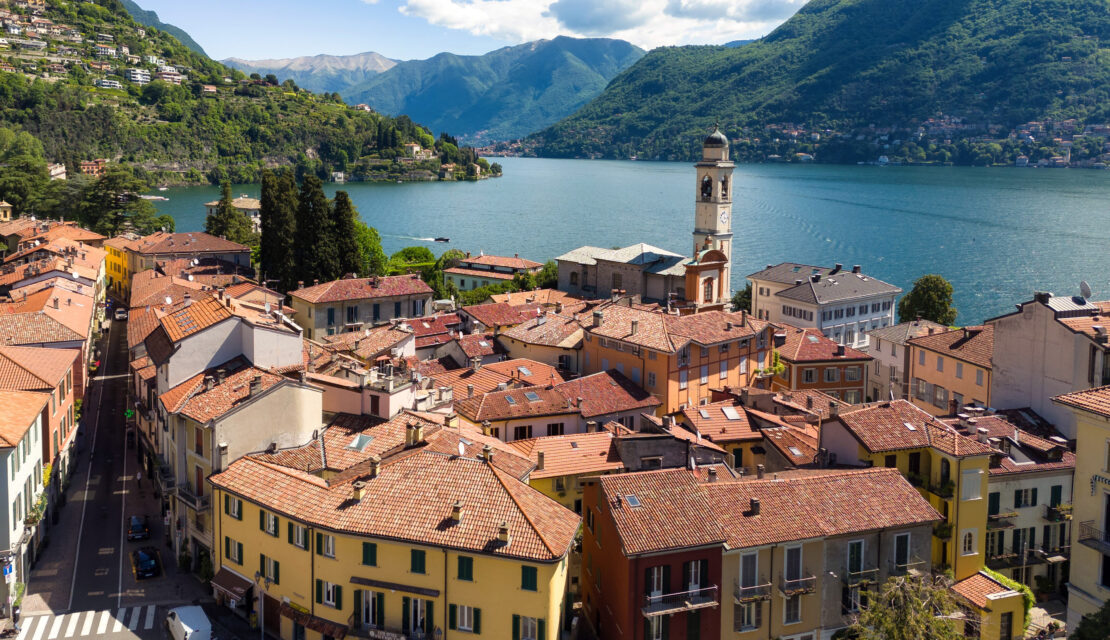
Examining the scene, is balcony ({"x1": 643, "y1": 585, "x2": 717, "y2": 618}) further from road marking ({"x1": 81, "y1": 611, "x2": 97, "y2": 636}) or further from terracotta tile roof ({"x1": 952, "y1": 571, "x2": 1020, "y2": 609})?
road marking ({"x1": 81, "y1": 611, "x2": 97, "y2": 636})

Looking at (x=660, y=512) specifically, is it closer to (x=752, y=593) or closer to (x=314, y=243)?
(x=752, y=593)

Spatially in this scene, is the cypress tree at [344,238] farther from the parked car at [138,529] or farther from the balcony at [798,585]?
the balcony at [798,585]

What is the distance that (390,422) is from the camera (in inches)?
1057

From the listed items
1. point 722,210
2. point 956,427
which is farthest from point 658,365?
point 722,210

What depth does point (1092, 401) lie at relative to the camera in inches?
831

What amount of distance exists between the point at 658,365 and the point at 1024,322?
40.6ft

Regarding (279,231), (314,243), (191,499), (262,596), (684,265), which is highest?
(279,231)

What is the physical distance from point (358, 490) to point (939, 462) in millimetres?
14161

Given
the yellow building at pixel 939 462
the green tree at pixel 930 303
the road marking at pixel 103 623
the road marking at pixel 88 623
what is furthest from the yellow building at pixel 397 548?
the green tree at pixel 930 303

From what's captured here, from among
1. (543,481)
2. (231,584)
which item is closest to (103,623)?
(231,584)

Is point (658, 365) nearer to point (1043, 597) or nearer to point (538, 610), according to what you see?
point (1043, 597)

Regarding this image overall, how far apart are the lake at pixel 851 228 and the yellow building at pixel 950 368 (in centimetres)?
4239

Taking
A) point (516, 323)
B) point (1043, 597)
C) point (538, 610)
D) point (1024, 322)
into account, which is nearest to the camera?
point (538, 610)

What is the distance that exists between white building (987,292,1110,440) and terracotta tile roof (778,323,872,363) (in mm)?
8355
